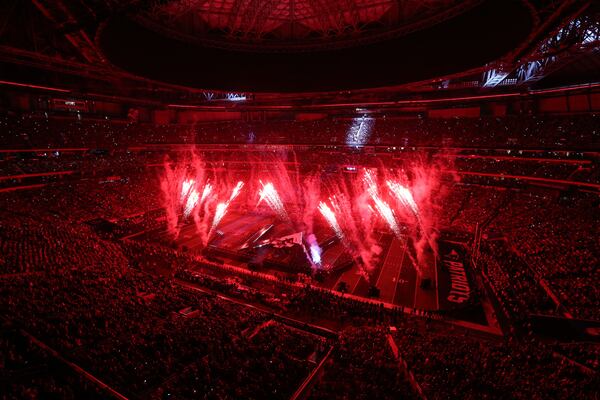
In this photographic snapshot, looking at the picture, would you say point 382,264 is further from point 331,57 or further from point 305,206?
point 331,57

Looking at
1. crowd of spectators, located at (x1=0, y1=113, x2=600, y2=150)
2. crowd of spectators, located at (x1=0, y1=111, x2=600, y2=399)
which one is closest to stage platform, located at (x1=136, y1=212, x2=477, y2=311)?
crowd of spectators, located at (x1=0, y1=111, x2=600, y2=399)

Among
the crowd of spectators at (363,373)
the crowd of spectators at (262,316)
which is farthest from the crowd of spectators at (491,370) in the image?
the crowd of spectators at (363,373)

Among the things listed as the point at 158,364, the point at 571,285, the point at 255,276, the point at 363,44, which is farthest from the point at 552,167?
the point at 158,364

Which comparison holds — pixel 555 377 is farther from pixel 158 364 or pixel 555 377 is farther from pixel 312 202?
pixel 312 202

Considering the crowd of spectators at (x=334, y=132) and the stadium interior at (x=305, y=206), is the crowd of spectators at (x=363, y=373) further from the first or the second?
the crowd of spectators at (x=334, y=132)

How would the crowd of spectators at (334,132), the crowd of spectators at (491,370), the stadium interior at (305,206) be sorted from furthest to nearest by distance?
1. the crowd of spectators at (334,132)
2. the stadium interior at (305,206)
3. the crowd of spectators at (491,370)

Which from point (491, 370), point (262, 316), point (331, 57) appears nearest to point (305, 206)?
point (331, 57)
